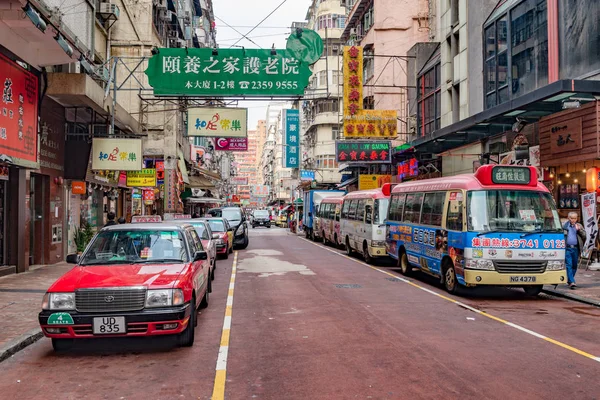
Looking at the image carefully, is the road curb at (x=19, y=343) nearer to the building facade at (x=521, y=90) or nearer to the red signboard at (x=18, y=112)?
the red signboard at (x=18, y=112)

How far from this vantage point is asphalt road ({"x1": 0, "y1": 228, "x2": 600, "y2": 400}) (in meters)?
5.62

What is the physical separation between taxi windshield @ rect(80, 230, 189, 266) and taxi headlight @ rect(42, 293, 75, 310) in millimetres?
1176

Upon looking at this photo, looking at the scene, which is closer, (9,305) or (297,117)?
(9,305)

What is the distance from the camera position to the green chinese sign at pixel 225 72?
60.7 ft

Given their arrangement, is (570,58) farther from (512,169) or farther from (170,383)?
(170,383)

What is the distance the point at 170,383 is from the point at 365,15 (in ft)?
145

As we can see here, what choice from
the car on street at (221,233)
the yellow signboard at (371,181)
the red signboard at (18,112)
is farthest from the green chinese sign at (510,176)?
the yellow signboard at (371,181)

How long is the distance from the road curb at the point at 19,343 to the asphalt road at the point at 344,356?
0.40ft

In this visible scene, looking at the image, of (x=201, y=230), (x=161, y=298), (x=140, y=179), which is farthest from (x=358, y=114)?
(x=161, y=298)

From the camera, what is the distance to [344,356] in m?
6.84

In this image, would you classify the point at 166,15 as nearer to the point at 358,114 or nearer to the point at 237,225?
the point at 358,114

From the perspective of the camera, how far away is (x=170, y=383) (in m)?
5.84

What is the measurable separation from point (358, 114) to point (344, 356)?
2503 centimetres

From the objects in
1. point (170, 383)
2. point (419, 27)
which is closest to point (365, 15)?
point (419, 27)
